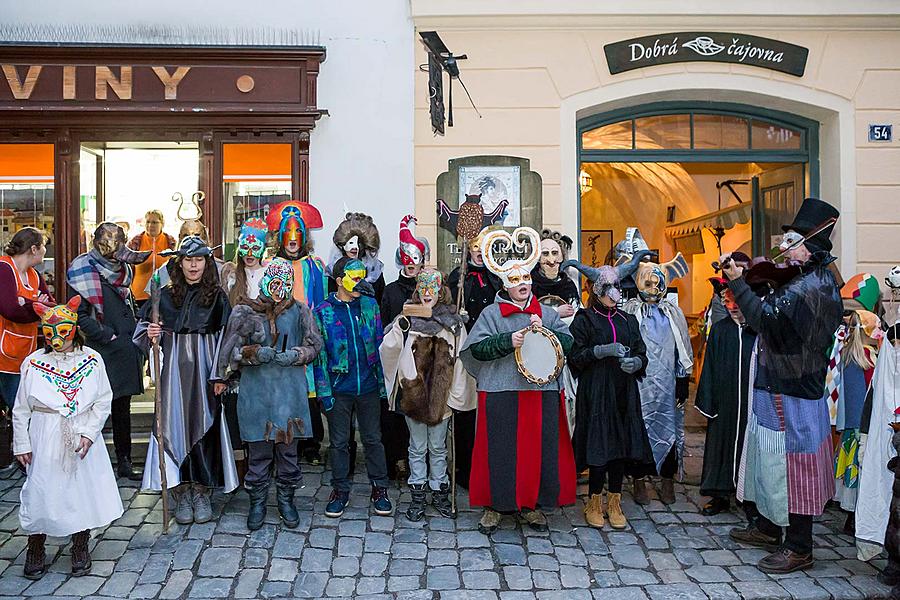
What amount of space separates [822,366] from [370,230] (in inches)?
129

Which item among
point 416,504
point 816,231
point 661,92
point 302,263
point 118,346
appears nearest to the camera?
point 816,231

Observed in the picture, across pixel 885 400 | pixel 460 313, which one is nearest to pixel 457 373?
pixel 460 313

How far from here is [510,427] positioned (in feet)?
16.8

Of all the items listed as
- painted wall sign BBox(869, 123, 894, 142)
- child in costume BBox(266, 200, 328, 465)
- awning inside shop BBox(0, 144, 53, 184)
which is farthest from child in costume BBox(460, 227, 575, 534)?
awning inside shop BBox(0, 144, 53, 184)

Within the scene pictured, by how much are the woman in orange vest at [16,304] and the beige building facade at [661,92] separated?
333cm

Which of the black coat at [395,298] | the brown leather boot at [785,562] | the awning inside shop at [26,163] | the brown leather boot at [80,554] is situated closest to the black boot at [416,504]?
the black coat at [395,298]

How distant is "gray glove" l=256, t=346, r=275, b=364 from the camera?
16.3ft

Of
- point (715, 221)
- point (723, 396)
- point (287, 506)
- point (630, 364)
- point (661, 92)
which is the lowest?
point (287, 506)

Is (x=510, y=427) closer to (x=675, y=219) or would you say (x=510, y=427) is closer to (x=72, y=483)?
(x=72, y=483)

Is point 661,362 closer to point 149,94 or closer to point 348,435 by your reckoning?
point 348,435

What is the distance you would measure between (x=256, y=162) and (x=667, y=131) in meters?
4.16

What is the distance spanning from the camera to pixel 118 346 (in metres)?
6.01

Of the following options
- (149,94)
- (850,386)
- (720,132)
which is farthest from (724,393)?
(149,94)

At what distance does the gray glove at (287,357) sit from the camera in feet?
16.4
